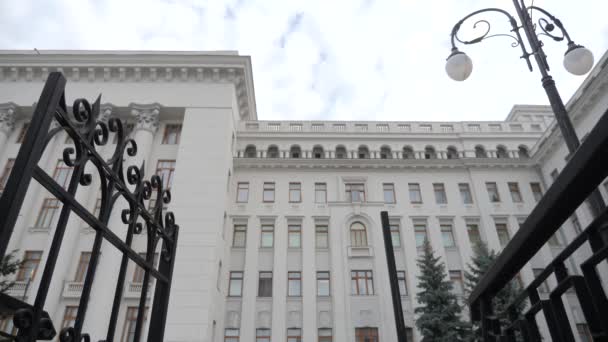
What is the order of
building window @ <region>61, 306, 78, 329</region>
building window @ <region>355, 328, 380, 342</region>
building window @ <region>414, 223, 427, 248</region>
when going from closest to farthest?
building window @ <region>61, 306, 78, 329</region> < building window @ <region>355, 328, 380, 342</region> < building window @ <region>414, 223, 427, 248</region>

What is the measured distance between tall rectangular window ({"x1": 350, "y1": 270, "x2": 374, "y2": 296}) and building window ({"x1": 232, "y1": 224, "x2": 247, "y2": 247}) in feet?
22.5

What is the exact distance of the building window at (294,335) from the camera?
70.3 feet

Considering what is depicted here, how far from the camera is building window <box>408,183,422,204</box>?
84.8 ft

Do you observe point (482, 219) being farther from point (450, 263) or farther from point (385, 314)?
point (385, 314)

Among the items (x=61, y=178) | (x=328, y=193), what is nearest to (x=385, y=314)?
(x=328, y=193)

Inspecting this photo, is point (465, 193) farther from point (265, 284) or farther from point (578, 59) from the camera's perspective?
point (578, 59)

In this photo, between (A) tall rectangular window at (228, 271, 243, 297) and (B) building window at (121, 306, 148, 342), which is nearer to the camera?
(B) building window at (121, 306, 148, 342)

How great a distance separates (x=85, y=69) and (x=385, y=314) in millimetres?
23975

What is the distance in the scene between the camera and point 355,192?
26.0 meters

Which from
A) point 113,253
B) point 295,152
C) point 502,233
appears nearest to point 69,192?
point 113,253

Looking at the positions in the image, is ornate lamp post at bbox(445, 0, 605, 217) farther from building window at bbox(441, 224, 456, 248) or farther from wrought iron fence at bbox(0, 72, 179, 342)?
building window at bbox(441, 224, 456, 248)

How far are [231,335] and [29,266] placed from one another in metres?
11.1

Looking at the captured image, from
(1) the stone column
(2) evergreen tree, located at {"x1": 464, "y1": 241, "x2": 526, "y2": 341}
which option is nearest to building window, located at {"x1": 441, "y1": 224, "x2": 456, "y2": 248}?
(2) evergreen tree, located at {"x1": 464, "y1": 241, "x2": 526, "y2": 341}

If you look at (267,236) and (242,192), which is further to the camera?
(242,192)
